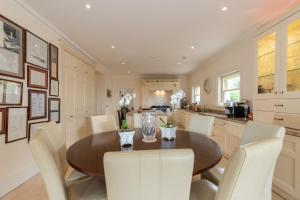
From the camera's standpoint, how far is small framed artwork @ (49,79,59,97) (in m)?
3.13

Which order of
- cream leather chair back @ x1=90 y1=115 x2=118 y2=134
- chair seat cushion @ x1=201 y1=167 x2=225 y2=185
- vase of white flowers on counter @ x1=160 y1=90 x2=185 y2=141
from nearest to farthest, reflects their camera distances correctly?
1. chair seat cushion @ x1=201 y1=167 x2=225 y2=185
2. vase of white flowers on counter @ x1=160 y1=90 x2=185 y2=141
3. cream leather chair back @ x1=90 y1=115 x2=118 y2=134

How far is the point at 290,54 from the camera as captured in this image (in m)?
1.96

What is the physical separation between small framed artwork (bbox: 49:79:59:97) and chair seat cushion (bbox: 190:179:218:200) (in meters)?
2.94

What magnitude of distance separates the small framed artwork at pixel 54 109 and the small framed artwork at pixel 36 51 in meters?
0.63

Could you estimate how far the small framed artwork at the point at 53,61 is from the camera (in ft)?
10.3

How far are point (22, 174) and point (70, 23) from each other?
2471 millimetres

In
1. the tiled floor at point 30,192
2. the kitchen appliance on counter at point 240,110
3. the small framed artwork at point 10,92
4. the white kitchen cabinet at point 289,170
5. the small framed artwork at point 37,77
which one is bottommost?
the tiled floor at point 30,192

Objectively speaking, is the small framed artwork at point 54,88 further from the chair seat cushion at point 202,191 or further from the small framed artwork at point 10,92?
the chair seat cushion at point 202,191

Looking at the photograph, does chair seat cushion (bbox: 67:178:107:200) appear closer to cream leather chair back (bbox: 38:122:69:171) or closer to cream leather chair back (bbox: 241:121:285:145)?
cream leather chair back (bbox: 38:122:69:171)

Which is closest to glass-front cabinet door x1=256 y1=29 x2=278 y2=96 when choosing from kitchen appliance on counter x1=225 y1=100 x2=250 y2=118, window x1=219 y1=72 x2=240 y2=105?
kitchen appliance on counter x1=225 y1=100 x2=250 y2=118

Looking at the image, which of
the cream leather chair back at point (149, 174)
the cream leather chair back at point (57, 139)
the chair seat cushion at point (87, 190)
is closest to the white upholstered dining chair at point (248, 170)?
the cream leather chair back at point (149, 174)

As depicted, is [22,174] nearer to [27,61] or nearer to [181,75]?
[27,61]

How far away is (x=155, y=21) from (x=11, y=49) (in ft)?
6.85

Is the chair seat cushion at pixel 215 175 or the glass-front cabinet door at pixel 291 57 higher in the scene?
the glass-front cabinet door at pixel 291 57
